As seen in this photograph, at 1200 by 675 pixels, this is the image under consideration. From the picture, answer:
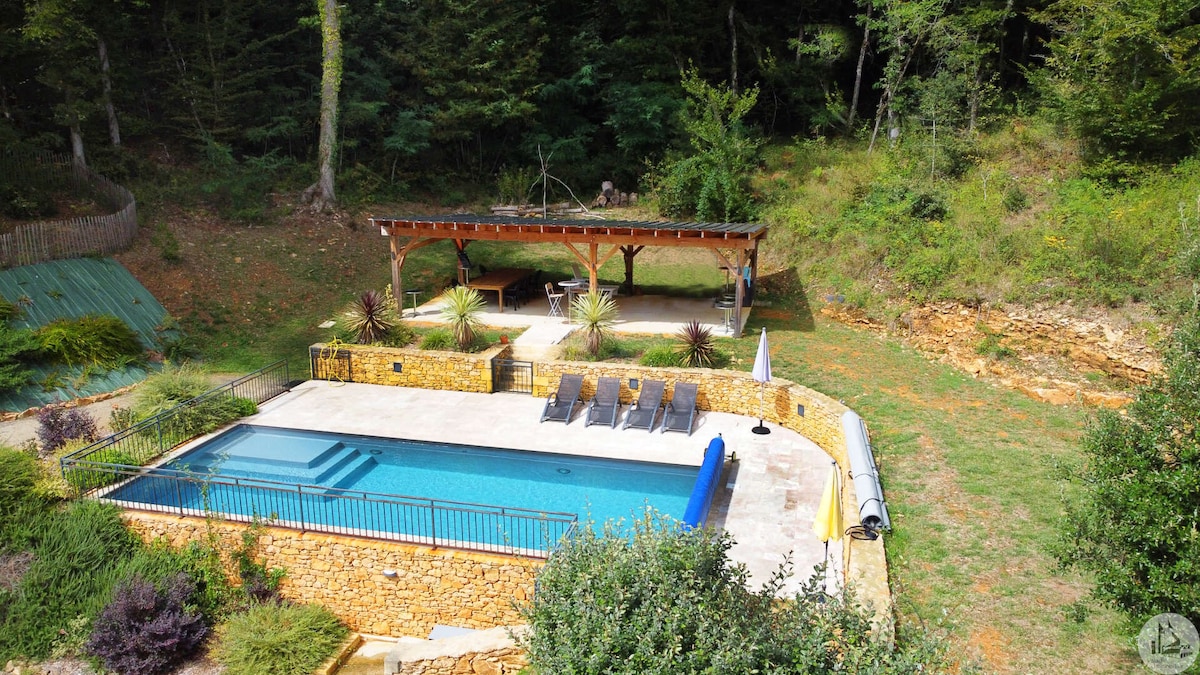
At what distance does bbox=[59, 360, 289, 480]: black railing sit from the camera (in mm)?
10602

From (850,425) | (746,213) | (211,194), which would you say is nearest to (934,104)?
(746,213)

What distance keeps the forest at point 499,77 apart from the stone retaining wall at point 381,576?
1570 cm

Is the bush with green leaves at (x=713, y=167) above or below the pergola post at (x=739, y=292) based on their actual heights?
above

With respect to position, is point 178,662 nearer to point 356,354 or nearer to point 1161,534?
point 356,354

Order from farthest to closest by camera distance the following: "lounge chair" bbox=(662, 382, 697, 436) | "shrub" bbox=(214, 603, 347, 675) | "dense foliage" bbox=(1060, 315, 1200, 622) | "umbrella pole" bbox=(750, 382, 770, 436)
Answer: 1. "lounge chair" bbox=(662, 382, 697, 436)
2. "umbrella pole" bbox=(750, 382, 770, 436)
3. "shrub" bbox=(214, 603, 347, 675)
4. "dense foliage" bbox=(1060, 315, 1200, 622)

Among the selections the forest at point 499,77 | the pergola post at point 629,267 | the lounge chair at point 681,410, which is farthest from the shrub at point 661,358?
the forest at point 499,77

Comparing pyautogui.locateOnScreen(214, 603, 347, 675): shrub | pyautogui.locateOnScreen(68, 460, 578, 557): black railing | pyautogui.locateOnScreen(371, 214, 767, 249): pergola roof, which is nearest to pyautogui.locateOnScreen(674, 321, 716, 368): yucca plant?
pyautogui.locateOnScreen(371, 214, 767, 249): pergola roof

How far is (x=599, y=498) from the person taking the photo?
35.3ft

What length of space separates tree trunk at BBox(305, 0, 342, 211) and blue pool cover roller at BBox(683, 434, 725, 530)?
17733 millimetres

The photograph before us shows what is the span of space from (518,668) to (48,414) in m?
9.24

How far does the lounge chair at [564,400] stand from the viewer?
526 inches

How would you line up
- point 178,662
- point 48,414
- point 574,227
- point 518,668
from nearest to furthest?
point 518,668 → point 178,662 → point 48,414 → point 574,227

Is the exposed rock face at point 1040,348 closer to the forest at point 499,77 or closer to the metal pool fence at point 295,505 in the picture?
the forest at point 499,77

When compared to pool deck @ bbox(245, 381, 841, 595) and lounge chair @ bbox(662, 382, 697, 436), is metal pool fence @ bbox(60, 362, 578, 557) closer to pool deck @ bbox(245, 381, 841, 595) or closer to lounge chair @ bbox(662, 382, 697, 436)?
pool deck @ bbox(245, 381, 841, 595)
